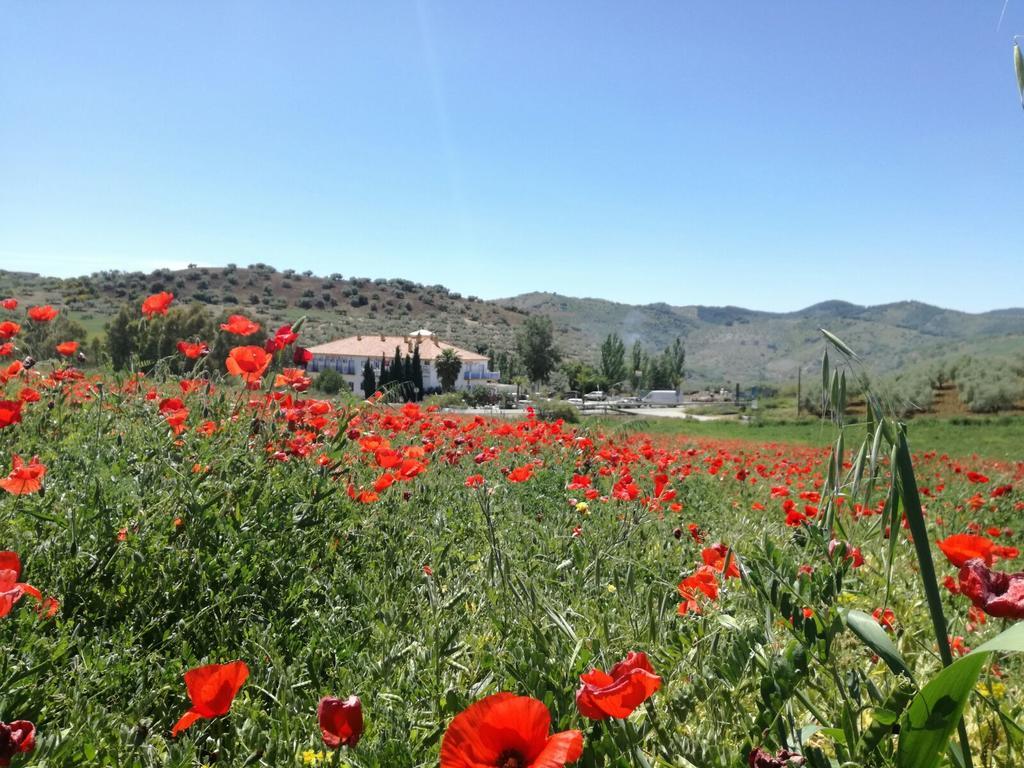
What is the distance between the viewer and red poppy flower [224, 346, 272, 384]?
293cm

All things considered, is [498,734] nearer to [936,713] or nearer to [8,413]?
[936,713]

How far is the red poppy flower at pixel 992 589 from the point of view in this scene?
1.22 m

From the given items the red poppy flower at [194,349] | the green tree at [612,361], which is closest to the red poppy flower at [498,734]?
the red poppy flower at [194,349]

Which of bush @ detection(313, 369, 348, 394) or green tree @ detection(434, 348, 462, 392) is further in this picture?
green tree @ detection(434, 348, 462, 392)

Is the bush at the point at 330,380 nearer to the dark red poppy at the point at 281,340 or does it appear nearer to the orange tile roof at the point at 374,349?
the dark red poppy at the point at 281,340

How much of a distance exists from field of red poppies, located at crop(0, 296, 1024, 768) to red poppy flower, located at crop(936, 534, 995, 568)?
11 millimetres

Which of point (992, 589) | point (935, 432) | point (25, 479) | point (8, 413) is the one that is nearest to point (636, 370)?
point (935, 432)

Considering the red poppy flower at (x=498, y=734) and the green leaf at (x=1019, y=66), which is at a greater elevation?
the green leaf at (x=1019, y=66)

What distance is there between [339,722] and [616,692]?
0.49 m

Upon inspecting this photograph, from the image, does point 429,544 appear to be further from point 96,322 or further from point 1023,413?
point 96,322

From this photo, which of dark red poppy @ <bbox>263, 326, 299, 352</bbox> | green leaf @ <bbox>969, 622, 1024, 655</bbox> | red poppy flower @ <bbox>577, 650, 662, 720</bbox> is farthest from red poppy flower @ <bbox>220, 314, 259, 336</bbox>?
green leaf @ <bbox>969, 622, 1024, 655</bbox>

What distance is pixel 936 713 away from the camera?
3.38 ft

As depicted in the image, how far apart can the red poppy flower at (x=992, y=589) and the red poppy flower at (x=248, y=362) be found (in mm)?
2656

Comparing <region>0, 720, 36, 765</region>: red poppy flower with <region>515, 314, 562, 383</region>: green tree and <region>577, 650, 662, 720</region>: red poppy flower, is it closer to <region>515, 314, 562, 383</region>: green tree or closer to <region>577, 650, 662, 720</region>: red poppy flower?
<region>577, 650, 662, 720</region>: red poppy flower
